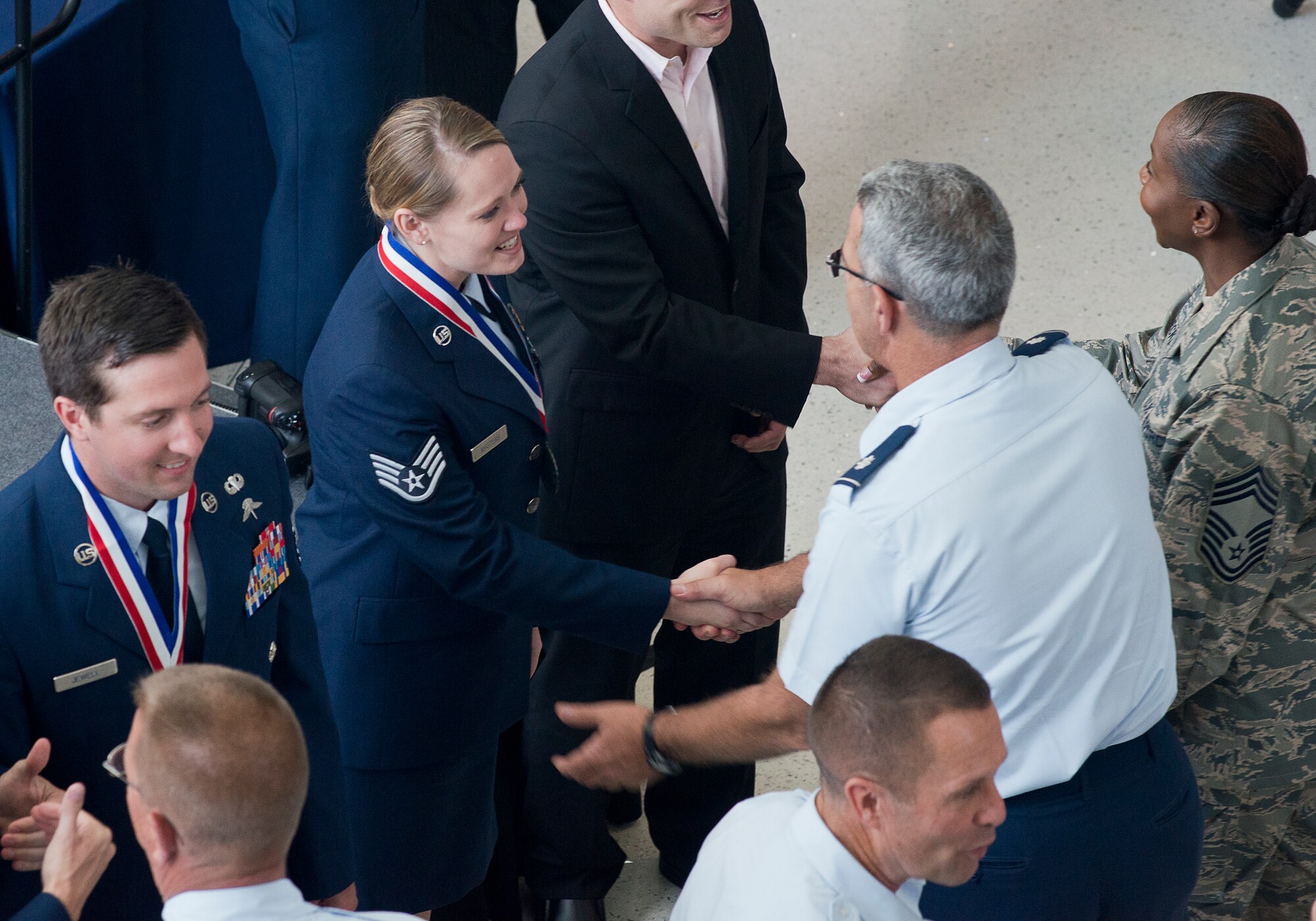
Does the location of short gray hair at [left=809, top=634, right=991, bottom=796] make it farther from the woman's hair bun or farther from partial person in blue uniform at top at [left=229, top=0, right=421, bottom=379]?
partial person in blue uniform at top at [left=229, top=0, right=421, bottom=379]

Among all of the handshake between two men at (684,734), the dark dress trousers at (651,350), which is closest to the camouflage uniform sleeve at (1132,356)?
the dark dress trousers at (651,350)

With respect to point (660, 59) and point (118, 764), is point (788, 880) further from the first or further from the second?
point (660, 59)

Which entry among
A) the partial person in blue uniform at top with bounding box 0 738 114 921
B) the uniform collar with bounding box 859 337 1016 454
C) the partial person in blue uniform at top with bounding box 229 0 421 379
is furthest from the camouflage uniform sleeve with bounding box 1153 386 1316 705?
the partial person in blue uniform at top with bounding box 229 0 421 379

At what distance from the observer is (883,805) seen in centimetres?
152

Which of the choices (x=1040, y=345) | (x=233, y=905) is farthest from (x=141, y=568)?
(x=1040, y=345)

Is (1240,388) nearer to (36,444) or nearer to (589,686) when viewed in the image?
(589,686)

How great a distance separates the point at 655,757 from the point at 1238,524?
3.40ft

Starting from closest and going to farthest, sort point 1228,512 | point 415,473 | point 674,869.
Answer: point 415,473 → point 1228,512 → point 674,869

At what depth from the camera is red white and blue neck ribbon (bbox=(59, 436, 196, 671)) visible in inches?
71.2

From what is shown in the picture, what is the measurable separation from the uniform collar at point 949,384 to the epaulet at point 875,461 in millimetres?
26

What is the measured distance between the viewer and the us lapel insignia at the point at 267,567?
2.02 meters

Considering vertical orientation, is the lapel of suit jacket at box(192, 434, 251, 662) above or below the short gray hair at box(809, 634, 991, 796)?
below

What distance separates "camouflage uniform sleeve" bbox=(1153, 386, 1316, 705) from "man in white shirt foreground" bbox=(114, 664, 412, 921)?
1.51m

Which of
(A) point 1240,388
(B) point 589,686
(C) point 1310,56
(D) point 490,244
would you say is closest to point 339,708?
(B) point 589,686
